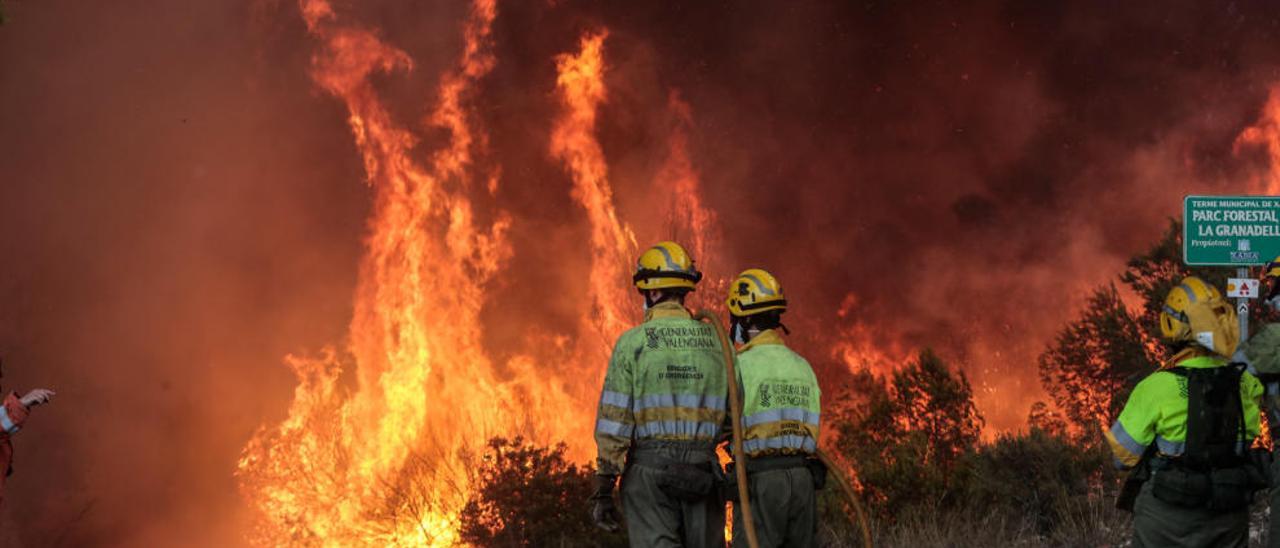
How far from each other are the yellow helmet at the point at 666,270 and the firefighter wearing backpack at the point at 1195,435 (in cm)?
232

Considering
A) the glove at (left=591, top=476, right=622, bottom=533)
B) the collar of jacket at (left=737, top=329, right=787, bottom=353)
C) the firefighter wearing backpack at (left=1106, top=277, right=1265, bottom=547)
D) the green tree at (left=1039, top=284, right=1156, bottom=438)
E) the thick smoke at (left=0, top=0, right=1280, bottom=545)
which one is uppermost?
the thick smoke at (left=0, top=0, right=1280, bottom=545)

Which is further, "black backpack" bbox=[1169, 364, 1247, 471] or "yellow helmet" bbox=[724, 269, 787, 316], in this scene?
"yellow helmet" bbox=[724, 269, 787, 316]

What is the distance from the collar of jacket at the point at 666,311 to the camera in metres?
6.73

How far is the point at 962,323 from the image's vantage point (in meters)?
27.6

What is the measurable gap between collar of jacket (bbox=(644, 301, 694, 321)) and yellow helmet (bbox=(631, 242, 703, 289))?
115 mm

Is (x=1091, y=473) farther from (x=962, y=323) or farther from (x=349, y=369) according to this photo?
(x=962, y=323)

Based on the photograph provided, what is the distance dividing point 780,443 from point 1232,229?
578 cm

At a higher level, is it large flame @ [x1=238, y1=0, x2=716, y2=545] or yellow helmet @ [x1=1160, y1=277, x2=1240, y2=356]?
large flame @ [x1=238, y1=0, x2=716, y2=545]

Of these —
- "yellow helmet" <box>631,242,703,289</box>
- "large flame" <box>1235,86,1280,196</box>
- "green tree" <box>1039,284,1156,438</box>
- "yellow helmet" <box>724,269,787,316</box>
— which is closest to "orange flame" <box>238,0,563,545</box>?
"green tree" <box>1039,284,1156,438</box>

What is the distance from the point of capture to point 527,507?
13055 millimetres

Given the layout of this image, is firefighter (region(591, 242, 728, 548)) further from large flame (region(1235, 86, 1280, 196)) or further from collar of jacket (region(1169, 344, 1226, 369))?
large flame (region(1235, 86, 1280, 196))

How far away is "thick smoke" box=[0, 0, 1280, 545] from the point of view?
2211 centimetres

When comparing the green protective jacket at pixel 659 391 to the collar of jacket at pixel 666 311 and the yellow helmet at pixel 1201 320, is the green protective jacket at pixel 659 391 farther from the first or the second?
the yellow helmet at pixel 1201 320

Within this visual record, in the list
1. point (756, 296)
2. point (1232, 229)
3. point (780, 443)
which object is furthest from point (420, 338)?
point (780, 443)
